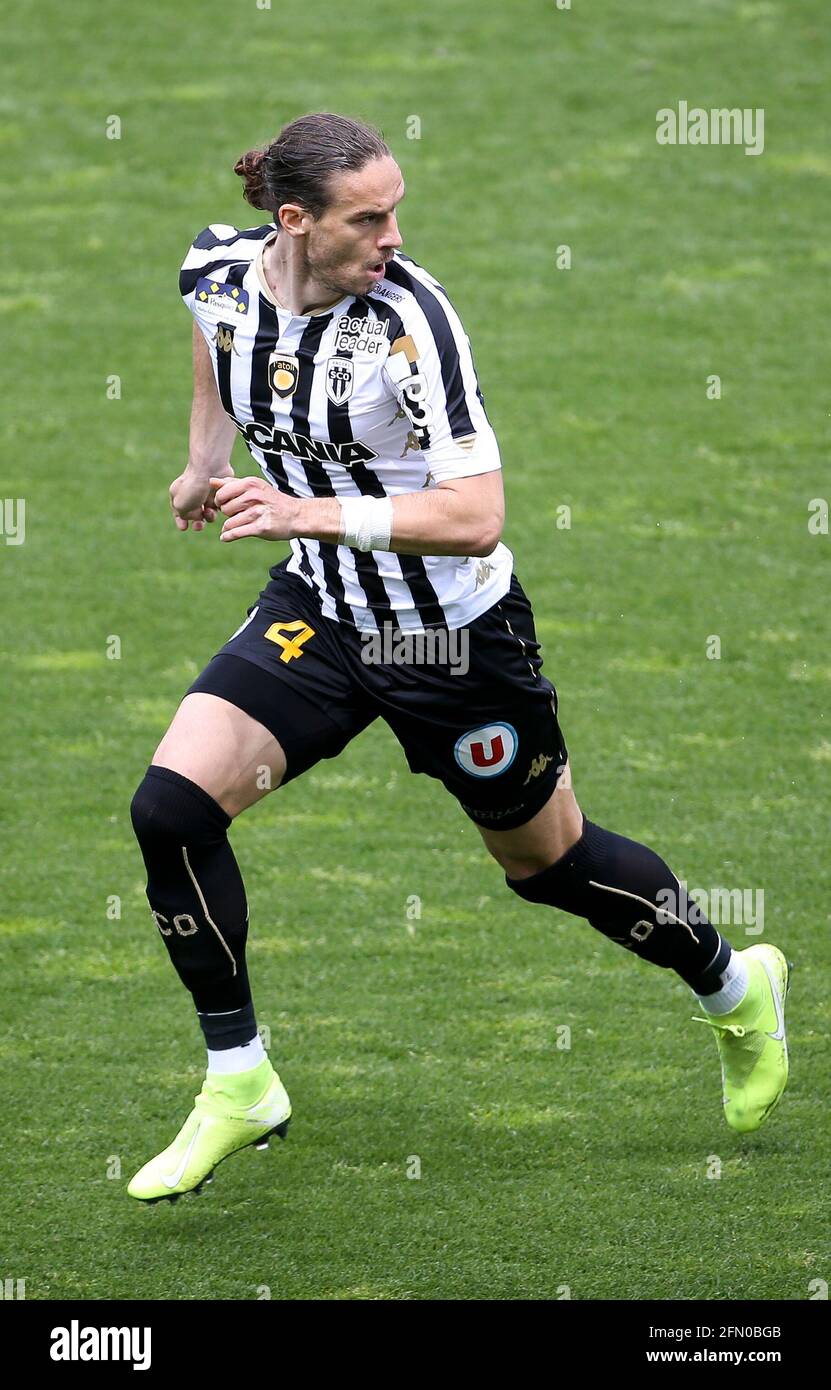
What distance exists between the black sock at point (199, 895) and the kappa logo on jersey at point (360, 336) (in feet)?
3.16

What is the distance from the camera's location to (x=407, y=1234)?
422 centimetres

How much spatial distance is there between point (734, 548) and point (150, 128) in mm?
6292

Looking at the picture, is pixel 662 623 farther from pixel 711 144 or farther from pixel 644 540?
pixel 711 144

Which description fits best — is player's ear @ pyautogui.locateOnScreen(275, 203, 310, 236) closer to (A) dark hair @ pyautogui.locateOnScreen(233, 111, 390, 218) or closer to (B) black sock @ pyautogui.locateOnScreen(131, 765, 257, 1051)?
(A) dark hair @ pyautogui.locateOnScreen(233, 111, 390, 218)

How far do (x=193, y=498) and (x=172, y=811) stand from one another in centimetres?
85

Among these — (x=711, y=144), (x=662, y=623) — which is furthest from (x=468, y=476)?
(x=711, y=144)

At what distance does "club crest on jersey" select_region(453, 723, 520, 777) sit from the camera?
4168 mm

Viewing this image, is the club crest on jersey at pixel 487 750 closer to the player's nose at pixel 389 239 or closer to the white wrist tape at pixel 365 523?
the white wrist tape at pixel 365 523

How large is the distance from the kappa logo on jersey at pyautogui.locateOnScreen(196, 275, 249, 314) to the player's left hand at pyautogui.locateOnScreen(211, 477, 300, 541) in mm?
595

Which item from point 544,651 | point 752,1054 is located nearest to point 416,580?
point 752,1054

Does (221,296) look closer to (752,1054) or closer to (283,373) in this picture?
(283,373)

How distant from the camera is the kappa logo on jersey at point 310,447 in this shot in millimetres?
4012

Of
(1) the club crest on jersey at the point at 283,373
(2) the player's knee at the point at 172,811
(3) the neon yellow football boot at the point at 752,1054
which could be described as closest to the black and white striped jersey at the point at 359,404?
(1) the club crest on jersey at the point at 283,373

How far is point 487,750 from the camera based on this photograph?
417cm
